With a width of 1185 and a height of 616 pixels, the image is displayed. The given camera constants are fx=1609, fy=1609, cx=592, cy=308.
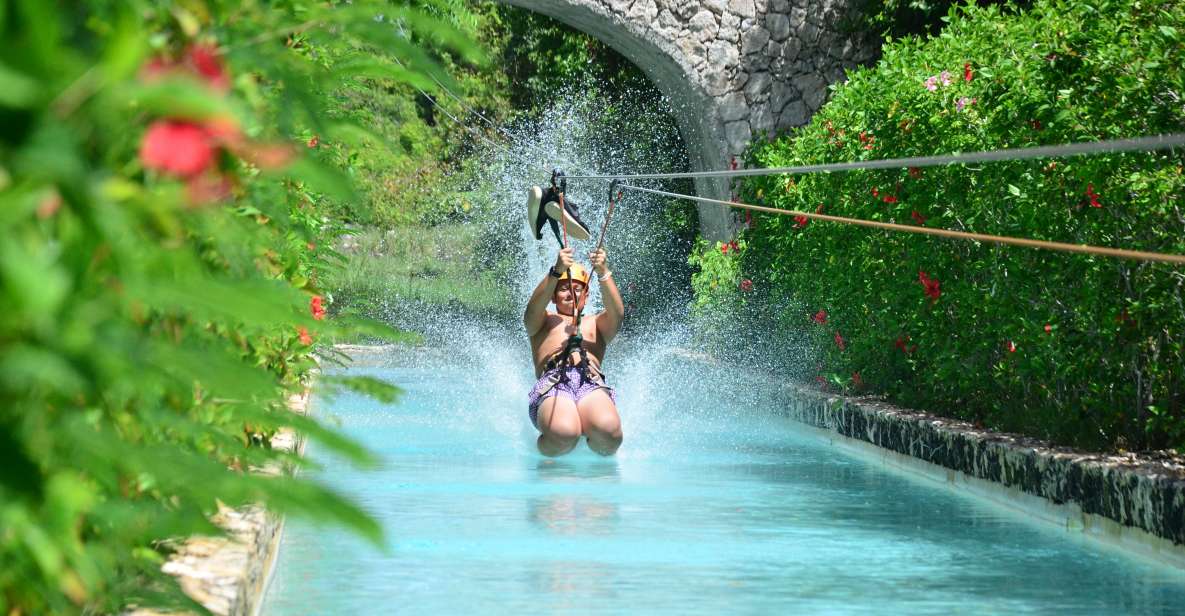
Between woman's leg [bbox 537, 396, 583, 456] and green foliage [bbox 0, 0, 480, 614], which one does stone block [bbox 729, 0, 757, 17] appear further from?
green foliage [bbox 0, 0, 480, 614]

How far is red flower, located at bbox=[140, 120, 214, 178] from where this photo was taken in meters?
1.14

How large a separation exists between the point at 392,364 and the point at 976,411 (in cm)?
821

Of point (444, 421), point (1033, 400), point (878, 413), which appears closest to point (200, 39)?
point (1033, 400)

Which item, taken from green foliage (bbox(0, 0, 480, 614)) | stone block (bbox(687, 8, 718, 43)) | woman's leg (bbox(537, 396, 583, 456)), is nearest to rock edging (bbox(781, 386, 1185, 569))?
woman's leg (bbox(537, 396, 583, 456))

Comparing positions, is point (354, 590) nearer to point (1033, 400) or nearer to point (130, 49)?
point (1033, 400)

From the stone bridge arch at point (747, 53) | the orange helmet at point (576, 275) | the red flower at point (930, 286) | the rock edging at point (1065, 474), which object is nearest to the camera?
the rock edging at point (1065, 474)

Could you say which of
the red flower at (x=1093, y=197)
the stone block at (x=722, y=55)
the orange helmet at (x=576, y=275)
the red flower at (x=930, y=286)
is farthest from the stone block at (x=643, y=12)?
the red flower at (x=1093, y=197)

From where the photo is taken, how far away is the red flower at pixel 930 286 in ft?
26.9

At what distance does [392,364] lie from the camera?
15.6m

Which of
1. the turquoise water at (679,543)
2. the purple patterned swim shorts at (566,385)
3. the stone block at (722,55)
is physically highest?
the stone block at (722,55)

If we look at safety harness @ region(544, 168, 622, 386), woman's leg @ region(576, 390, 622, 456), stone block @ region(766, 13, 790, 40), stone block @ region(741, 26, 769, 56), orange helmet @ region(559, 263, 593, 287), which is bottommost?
woman's leg @ region(576, 390, 622, 456)

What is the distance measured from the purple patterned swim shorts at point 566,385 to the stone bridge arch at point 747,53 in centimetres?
627

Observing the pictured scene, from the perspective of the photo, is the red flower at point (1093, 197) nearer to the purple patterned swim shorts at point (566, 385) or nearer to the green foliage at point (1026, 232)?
the green foliage at point (1026, 232)

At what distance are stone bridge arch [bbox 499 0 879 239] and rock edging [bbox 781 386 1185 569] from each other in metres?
6.06
